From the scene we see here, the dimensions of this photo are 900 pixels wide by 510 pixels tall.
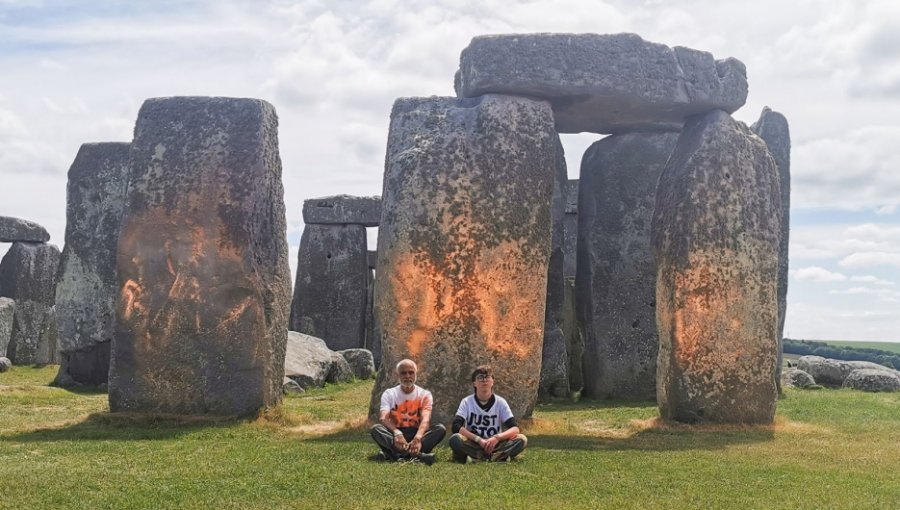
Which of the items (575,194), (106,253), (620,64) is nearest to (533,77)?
(620,64)

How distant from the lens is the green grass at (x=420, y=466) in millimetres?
6398

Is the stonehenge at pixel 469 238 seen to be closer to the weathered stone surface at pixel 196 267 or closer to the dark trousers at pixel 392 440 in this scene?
the weathered stone surface at pixel 196 267

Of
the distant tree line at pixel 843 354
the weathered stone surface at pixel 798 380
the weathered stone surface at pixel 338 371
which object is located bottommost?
the weathered stone surface at pixel 338 371

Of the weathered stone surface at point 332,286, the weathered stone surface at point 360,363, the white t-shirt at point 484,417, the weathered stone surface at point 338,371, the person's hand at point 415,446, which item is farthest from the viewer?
the weathered stone surface at point 332,286

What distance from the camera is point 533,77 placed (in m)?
10.5

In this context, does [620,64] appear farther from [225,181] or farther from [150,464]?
[150,464]

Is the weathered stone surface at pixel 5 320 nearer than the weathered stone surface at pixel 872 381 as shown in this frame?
No

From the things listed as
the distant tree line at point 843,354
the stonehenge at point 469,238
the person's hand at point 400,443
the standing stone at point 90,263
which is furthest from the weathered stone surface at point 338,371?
the distant tree line at point 843,354

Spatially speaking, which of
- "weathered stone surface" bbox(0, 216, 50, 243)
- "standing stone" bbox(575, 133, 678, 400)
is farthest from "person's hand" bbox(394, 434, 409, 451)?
"weathered stone surface" bbox(0, 216, 50, 243)

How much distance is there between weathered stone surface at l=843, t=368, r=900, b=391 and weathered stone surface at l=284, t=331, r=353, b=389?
861 centimetres

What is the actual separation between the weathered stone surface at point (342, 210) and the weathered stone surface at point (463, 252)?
13.0 m

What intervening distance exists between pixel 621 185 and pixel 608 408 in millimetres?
3739

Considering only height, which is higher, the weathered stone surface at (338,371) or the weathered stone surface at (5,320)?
the weathered stone surface at (5,320)

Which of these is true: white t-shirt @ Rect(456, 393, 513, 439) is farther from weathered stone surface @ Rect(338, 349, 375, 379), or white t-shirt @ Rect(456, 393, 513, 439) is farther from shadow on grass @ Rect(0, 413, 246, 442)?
weathered stone surface @ Rect(338, 349, 375, 379)
